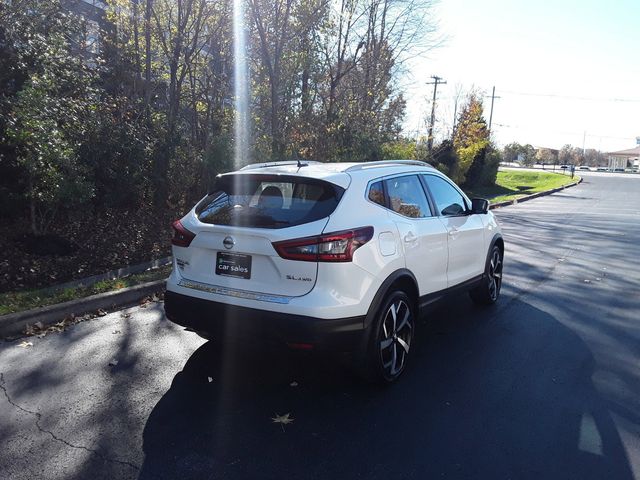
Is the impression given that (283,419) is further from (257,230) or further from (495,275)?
(495,275)

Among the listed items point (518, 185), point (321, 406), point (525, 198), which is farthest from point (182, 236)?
point (518, 185)

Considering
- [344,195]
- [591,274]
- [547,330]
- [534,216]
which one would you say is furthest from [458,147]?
[344,195]

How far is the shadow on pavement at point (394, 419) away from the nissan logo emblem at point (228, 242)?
2.82 ft

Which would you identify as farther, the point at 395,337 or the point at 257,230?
the point at 395,337

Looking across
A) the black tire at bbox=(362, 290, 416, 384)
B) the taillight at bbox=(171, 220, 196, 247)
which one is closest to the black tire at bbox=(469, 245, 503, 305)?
the black tire at bbox=(362, 290, 416, 384)

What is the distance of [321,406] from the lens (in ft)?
12.6

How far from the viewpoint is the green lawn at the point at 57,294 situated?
18.2 ft

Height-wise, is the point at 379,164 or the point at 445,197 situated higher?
the point at 379,164

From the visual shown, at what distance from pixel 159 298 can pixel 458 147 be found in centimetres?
2544

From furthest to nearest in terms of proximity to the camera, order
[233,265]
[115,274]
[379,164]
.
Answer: [115,274], [379,164], [233,265]

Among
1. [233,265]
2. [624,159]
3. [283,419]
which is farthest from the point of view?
[624,159]

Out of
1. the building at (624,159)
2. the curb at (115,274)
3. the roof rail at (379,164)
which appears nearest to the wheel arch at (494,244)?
the roof rail at (379,164)

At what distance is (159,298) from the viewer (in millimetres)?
6656

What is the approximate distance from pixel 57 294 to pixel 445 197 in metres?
4.51
